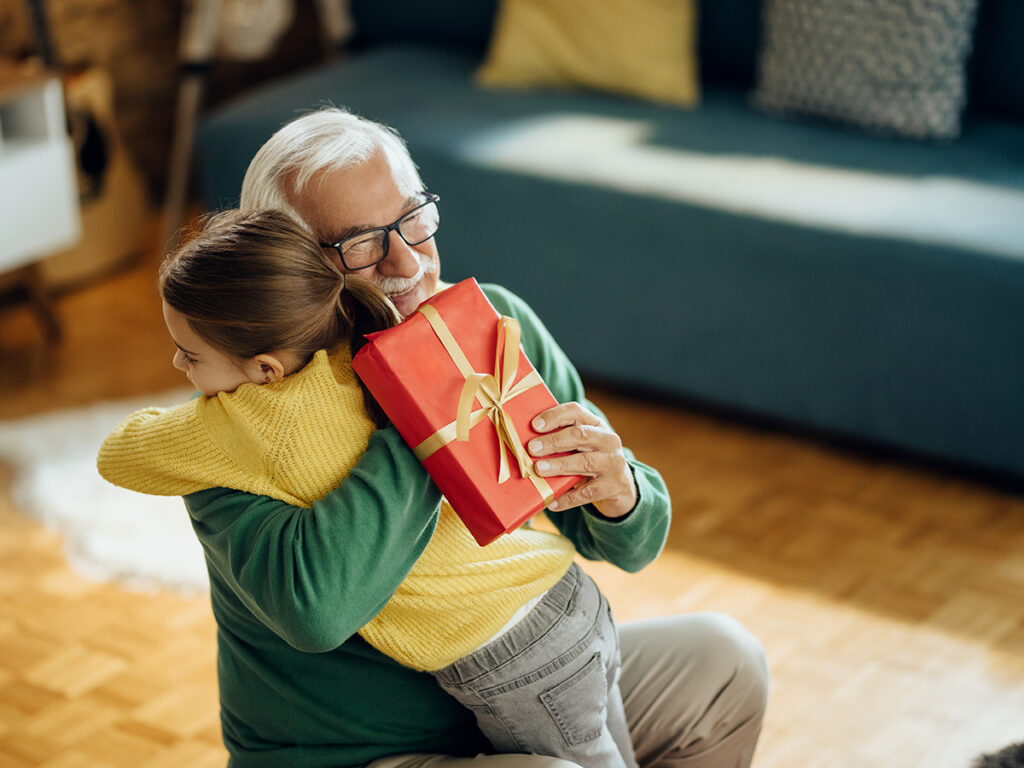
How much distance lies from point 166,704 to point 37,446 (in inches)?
37.6

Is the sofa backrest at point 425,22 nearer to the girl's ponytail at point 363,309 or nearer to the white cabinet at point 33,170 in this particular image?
the white cabinet at point 33,170

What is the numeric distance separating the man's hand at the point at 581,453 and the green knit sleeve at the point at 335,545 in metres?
0.11

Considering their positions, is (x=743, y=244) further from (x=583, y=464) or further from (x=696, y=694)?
(x=583, y=464)

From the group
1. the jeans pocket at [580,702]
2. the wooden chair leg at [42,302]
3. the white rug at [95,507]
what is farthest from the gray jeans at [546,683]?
the wooden chair leg at [42,302]

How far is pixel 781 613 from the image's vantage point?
2.00m

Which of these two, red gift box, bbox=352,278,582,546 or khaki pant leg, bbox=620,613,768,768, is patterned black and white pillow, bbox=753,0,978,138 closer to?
khaki pant leg, bbox=620,613,768,768

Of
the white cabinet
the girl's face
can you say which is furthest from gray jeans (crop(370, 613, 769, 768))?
the white cabinet

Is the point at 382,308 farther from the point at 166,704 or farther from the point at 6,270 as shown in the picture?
the point at 6,270

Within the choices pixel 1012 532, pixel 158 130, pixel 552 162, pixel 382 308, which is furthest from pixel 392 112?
pixel 382 308

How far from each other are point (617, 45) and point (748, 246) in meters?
0.78

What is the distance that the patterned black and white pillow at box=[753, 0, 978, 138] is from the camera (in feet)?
8.34

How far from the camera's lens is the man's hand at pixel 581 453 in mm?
1045

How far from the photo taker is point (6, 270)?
3025 millimetres

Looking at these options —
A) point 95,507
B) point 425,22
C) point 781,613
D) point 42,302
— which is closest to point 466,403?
point 781,613
